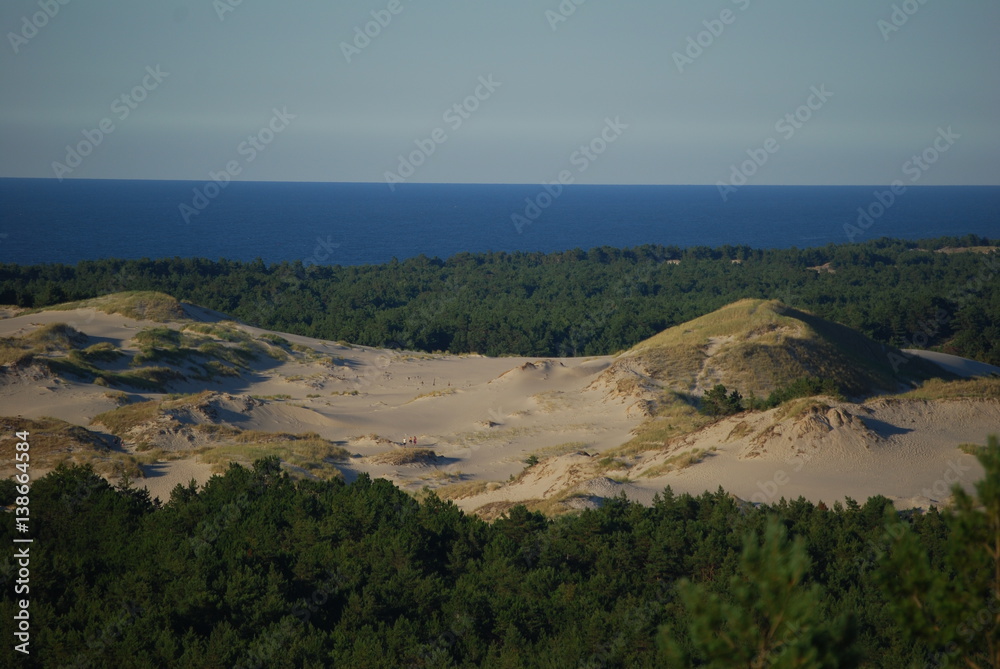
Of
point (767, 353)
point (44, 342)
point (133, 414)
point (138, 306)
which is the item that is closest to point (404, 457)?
point (133, 414)

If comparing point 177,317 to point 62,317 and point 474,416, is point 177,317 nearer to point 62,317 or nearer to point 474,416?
point 62,317

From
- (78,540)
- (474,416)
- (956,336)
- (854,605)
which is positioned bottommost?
(854,605)

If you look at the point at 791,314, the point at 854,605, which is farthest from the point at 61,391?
the point at 791,314

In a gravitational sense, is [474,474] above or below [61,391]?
below

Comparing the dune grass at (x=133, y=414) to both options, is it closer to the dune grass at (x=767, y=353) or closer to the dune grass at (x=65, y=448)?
the dune grass at (x=65, y=448)

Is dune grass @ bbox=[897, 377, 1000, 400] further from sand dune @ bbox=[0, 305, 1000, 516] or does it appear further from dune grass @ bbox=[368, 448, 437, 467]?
dune grass @ bbox=[368, 448, 437, 467]

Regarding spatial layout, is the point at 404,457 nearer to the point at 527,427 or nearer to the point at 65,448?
the point at 527,427
